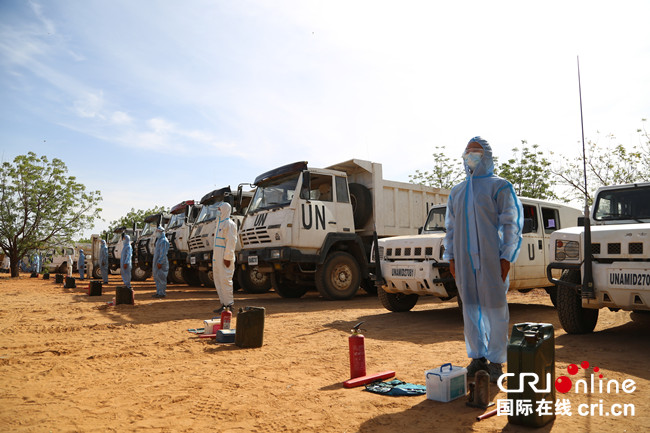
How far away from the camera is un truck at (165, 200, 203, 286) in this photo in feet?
55.1

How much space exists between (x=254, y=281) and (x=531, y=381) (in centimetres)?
1168

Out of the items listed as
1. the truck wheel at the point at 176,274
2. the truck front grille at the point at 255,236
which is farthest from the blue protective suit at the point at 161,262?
the truck wheel at the point at 176,274

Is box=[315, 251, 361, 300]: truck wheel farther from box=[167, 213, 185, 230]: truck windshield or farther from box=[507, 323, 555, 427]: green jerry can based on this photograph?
box=[167, 213, 185, 230]: truck windshield

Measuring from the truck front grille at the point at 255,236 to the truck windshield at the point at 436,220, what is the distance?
365 centimetres

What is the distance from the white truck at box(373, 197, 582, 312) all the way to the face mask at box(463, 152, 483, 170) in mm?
2817

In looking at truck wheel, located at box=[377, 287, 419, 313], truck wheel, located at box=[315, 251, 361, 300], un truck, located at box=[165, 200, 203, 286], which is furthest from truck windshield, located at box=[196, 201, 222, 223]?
truck wheel, located at box=[377, 287, 419, 313]

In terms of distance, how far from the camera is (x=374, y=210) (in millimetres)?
11336

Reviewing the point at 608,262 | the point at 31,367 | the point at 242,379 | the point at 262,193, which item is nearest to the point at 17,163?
the point at 262,193

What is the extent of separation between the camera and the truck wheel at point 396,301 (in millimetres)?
8352

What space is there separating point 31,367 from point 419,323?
5.18 metres

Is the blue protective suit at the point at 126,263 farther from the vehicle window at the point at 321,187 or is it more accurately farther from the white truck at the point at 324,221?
the vehicle window at the point at 321,187

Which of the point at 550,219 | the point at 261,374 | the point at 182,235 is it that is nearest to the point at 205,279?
the point at 182,235

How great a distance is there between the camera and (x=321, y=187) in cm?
1095

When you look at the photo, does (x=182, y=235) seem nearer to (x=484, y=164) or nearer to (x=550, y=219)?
(x=550, y=219)
